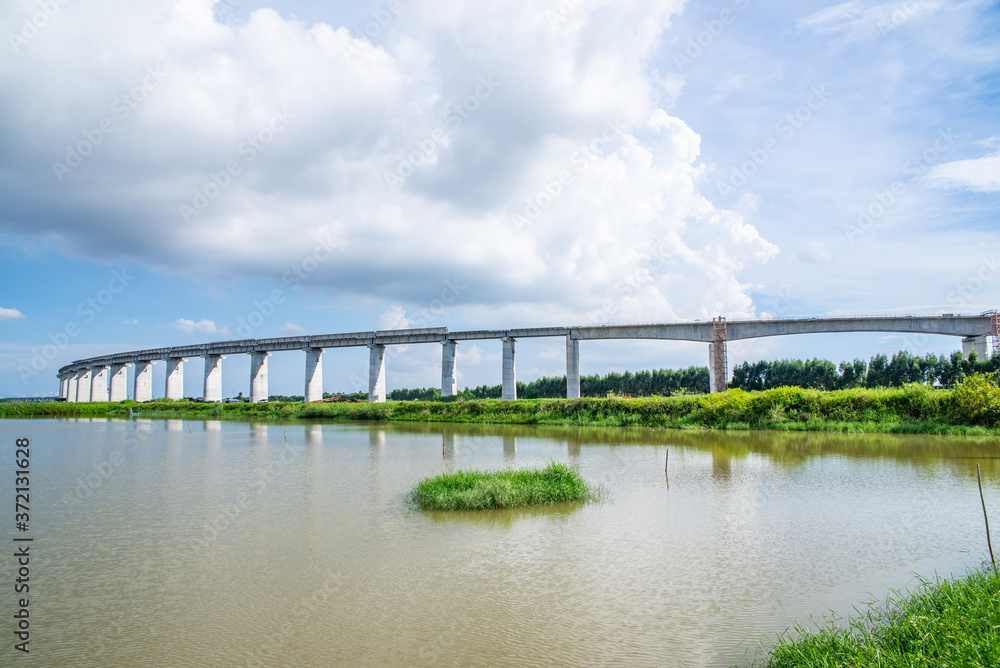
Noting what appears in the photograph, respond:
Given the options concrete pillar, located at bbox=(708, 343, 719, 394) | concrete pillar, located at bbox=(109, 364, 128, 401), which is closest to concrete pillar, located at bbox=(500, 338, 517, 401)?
concrete pillar, located at bbox=(708, 343, 719, 394)

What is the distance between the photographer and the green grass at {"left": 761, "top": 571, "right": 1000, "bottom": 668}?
536 centimetres

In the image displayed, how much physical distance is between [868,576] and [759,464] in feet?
43.3

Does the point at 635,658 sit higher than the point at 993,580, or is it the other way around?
the point at 993,580

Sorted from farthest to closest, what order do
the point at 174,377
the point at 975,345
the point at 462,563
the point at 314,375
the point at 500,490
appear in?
the point at 174,377, the point at 314,375, the point at 975,345, the point at 500,490, the point at 462,563

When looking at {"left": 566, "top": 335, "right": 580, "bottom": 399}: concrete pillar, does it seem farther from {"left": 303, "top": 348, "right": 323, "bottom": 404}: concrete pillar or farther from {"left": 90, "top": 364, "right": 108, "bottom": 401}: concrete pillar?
{"left": 90, "top": 364, "right": 108, "bottom": 401}: concrete pillar

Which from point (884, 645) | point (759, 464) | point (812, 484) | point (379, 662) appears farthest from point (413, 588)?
point (759, 464)

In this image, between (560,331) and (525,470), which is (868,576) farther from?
(560,331)

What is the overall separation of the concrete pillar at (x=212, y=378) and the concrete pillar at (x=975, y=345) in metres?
87.1

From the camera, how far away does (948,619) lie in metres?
6.14

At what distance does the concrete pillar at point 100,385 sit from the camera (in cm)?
10125

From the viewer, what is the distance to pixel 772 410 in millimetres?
36000

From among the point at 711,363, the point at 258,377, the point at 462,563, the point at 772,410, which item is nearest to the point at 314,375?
the point at 258,377

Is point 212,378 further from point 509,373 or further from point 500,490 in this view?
point 500,490

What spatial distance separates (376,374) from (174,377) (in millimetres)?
38398
